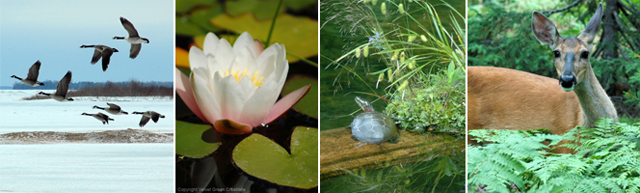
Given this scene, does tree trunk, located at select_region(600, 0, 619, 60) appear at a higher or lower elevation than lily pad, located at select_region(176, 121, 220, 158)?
higher

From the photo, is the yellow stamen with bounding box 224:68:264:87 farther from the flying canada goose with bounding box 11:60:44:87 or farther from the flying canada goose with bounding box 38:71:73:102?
the flying canada goose with bounding box 11:60:44:87

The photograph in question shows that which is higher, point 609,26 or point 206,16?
point 206,16

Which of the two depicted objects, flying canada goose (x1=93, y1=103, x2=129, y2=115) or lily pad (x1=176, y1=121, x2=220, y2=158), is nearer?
lily pad (x1=176, y1=121, x2=220, y2=158)

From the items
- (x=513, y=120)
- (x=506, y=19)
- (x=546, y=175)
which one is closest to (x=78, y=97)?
(x=546, y=175)

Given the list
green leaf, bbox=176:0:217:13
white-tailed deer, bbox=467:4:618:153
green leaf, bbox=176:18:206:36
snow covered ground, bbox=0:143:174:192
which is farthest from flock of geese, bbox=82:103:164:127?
white-tailed deer, bbox=467:4:618:153

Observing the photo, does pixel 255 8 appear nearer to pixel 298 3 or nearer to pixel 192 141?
pixel 298 3

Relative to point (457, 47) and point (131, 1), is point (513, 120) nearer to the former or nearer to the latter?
point (457, 47)

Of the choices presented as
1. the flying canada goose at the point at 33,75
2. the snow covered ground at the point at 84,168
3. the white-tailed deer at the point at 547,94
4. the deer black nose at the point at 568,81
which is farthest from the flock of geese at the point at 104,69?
the deer black nose at the point at 568,81

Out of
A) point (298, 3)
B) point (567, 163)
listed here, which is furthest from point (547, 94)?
point (298, 3)
